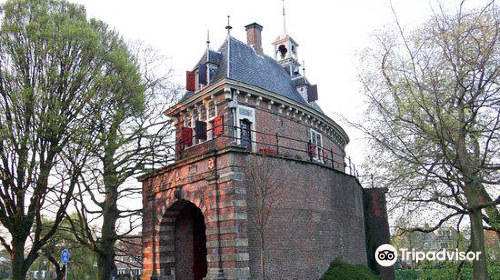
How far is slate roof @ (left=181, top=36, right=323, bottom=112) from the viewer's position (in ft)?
72.3

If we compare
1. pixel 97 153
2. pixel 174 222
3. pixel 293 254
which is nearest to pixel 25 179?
pixel 97 153

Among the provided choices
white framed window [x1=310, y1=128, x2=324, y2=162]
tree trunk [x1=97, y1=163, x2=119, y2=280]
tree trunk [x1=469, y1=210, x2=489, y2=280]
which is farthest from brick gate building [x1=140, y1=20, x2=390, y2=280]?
tree trunk [x1=469, y1=210, x2=489, y2=280]

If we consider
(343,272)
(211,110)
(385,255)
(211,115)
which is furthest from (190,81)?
(385,255)

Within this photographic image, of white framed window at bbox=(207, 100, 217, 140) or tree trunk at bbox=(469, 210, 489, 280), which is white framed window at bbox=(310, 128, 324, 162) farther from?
tree trunk at bbox=(469, 210, 489, 280)

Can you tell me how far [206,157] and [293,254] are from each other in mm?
4918

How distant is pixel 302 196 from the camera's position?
17.0m

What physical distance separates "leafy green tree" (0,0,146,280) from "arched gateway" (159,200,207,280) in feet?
14.4

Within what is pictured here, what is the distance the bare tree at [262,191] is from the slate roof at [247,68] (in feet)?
21.3

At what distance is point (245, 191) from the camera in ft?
48.3

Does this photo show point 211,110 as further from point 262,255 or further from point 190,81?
point 262,255

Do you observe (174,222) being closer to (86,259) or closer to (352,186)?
(352,186)

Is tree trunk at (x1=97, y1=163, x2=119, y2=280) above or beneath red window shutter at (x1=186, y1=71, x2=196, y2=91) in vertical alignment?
beneath

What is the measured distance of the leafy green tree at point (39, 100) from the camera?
52.0 ft

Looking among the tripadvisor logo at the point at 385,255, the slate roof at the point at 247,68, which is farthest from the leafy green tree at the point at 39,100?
the tripadvisor logo at the point at 385,255
